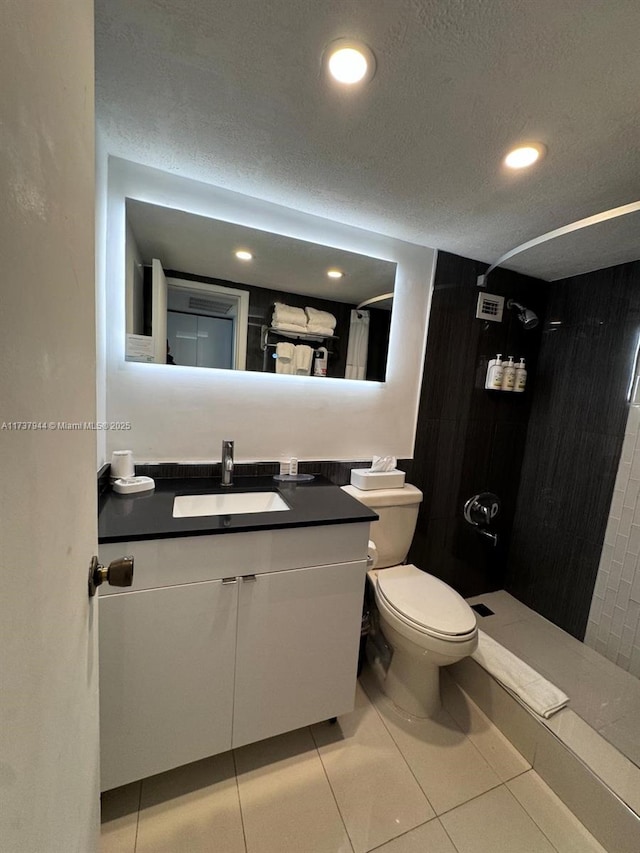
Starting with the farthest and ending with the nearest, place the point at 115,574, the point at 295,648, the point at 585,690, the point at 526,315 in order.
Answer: the point at 526,315, the point at 585,690, the point at 295,648, the point at 115,574

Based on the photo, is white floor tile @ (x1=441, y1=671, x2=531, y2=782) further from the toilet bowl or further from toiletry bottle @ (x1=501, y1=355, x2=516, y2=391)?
toiletry bottle @ (x1=501, y1=355, x2=516, y2=391)

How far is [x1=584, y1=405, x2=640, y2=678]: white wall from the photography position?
165 centimetres

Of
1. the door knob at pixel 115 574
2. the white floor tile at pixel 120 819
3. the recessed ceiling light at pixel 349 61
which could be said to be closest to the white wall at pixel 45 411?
the door knob at pixel 115 574

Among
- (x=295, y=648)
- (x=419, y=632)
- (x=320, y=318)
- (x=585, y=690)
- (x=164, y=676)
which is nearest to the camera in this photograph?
(x=164, y=676)

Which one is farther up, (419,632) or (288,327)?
(288,327)

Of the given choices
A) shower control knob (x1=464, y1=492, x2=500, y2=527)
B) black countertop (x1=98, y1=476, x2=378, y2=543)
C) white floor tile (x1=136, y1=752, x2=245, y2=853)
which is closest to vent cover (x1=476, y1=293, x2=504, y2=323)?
shower control knob (x1=464, y1=492, x2=500, y2=527)

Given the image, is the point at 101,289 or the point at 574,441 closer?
the point at 101,289

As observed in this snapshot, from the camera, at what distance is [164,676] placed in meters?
1.05

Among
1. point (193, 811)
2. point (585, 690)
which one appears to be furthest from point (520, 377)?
point (193, 811)

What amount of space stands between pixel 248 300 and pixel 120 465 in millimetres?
865

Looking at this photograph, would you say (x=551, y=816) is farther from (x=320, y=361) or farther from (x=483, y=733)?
(x=320, y=361)

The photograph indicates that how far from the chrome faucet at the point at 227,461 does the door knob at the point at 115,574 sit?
2.50 feet

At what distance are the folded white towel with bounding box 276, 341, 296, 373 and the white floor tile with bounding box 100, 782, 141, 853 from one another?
162 centimetres

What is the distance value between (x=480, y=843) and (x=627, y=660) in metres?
1.19
